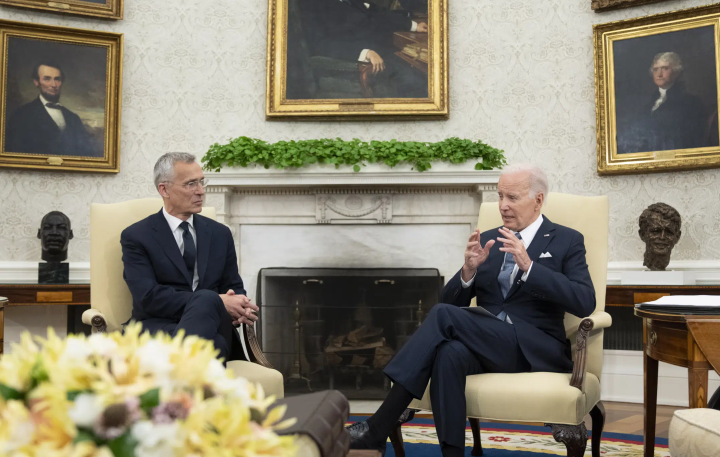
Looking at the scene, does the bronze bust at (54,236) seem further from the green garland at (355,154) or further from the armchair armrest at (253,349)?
the armchair armrest at (253,349)

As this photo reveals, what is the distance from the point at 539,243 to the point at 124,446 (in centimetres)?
256

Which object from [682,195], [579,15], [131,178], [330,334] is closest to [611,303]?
[682,195]

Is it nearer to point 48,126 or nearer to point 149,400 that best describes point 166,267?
point 149,400

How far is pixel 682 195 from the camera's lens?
5.04 m

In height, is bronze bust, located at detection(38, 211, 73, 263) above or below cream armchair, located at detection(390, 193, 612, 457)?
above

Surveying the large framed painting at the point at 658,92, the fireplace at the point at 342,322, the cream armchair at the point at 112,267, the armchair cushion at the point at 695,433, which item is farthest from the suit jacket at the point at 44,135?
the armchair cushion at the point at 695,433

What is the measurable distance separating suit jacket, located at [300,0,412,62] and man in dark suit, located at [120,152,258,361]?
2.65 m

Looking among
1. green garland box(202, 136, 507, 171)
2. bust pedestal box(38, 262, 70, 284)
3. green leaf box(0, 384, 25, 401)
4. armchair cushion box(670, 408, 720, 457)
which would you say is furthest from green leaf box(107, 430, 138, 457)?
bust pedestal box(38, 262, 70, 284)

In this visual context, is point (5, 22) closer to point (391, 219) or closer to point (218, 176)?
point (218, 176)

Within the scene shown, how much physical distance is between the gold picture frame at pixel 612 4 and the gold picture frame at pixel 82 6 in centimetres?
399

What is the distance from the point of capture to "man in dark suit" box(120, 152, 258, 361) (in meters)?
2.91

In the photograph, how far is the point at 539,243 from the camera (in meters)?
3.09

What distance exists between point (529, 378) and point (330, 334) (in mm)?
2610

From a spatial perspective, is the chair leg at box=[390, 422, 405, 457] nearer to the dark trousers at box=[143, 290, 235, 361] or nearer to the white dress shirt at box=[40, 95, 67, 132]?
the dark trousers at box=[143, 290, 235, 361]
